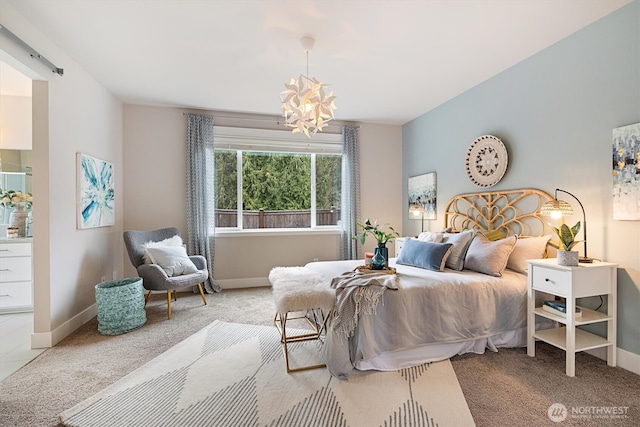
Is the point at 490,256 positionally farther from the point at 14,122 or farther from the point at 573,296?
the point at 14,122

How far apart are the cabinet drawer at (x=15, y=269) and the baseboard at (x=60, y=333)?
0.90 meters

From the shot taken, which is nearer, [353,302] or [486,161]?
[353,302]

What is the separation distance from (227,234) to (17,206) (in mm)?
2442

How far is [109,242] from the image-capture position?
3.82 meters

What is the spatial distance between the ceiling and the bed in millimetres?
1438

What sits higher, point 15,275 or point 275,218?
point 275,218

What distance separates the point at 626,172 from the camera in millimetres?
2209

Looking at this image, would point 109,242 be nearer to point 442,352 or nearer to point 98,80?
point 98,80

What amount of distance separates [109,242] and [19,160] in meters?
1.52

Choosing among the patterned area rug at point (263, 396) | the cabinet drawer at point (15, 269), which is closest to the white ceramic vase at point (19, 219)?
the cabinet drawer at point (15, 269)

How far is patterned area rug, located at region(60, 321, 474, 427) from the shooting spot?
173 cm

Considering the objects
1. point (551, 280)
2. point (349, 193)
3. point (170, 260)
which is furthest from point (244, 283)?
point (551, 280)

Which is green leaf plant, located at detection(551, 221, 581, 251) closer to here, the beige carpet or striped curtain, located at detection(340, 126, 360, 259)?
the beige carpet

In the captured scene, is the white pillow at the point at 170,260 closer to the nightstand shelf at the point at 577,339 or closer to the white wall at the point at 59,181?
the white wall at the point at 59,181
